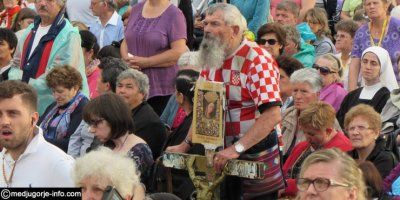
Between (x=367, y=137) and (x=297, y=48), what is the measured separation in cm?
369

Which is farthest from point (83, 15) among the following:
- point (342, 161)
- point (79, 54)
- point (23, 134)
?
point (342, 161)

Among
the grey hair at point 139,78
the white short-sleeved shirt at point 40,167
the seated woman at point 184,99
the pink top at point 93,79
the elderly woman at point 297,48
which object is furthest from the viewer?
the elderly woman at point 297,48

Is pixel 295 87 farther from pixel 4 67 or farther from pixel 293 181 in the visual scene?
pixel 4 67

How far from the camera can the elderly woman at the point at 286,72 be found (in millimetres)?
10906

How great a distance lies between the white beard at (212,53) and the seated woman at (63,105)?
2.20 meters

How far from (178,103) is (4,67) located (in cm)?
345

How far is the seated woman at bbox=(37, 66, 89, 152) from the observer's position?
1001 cm

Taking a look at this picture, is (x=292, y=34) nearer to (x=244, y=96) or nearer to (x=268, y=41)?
(x=268, y=41)

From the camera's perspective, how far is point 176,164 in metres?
8.06

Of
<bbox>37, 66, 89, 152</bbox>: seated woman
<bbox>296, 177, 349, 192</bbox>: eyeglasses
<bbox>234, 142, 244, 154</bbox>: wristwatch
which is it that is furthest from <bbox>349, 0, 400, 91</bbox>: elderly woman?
<bbox>296, 177, 349, 192</bbox>: eyeglasses

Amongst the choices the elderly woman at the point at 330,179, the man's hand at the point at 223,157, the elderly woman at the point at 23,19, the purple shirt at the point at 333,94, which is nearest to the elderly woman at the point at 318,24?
the purple shirt at the point at 333,94

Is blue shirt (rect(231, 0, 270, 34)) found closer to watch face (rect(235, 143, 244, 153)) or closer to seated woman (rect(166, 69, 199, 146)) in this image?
seated woman (rect(166, 69, 199, 146))

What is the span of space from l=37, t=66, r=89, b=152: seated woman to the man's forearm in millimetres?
2506

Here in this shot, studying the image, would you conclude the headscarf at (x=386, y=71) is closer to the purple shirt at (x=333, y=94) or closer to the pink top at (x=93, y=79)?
the purple shirt at (x=333, y=94)
